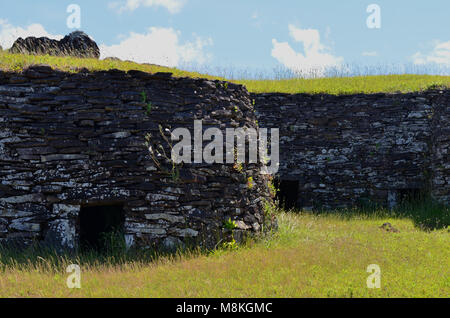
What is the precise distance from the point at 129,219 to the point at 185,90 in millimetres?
2785

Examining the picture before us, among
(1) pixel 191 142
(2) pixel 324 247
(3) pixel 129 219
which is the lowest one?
(2) pixel 324 247

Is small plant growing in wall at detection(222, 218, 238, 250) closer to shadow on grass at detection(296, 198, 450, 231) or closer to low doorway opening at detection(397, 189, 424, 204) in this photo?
shadow on grass at detection(296, 198, 450, 231)

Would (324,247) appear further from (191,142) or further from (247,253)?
(191,142)

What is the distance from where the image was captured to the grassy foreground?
5.09 m

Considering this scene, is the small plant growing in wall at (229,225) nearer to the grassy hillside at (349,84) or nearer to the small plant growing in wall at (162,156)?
the small plant growing in wall at (162,156)

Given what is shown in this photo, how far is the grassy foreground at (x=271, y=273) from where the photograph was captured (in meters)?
5.09

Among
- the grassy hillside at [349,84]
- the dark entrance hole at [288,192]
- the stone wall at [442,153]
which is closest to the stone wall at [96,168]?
the grassy hillside at [349,84]

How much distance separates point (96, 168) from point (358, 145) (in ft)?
27.4

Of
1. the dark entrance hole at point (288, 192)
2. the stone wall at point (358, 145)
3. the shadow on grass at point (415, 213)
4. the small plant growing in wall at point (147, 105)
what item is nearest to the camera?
the small plant growing in wall at point (147, 105)

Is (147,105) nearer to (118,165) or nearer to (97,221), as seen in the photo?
(118,165)

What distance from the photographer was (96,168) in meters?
7.20

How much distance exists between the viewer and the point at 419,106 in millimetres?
12359

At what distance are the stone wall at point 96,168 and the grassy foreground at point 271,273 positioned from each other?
0.79m
